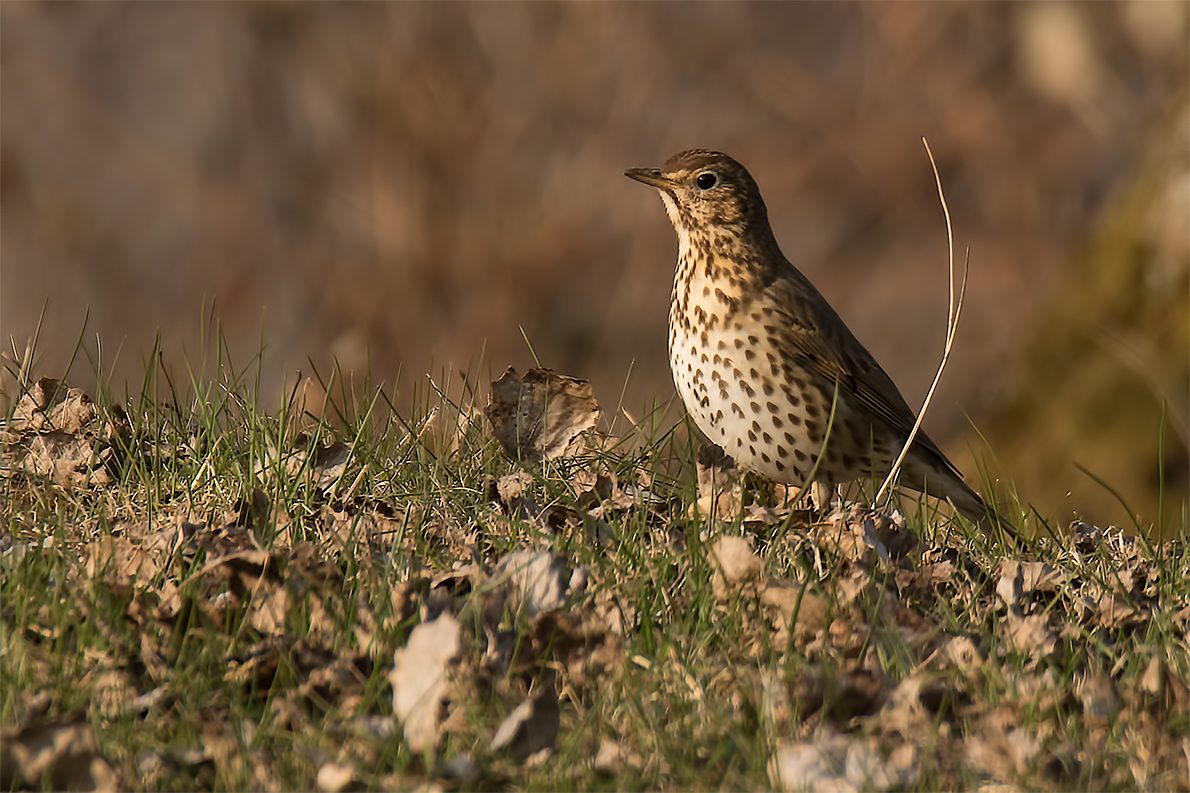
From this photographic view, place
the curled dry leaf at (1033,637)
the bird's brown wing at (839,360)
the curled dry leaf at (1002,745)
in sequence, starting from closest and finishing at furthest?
1. the curled dry leaf at (1002,745)
2. the curled dry leaf at (1033,637)
3. the bird's brown wing at (839,360)

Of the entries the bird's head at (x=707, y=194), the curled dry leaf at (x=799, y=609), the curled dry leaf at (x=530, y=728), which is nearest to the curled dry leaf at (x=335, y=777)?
the curled dry leaf at (x=530, y=728)

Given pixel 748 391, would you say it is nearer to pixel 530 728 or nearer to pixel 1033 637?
pixel 1033 637

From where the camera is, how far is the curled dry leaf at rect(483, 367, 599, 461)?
448 centimetres

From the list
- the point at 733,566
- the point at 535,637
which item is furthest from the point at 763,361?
the point at 535,637

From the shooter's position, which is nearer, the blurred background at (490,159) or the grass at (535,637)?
the grass at (535,637)

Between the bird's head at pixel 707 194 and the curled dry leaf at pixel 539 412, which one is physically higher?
the bird's head at pixel 707 194

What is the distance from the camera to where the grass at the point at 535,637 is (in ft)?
7.74

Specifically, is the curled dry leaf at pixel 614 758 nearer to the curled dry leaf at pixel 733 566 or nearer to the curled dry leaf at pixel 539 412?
the curled dry leaf at pixel 733 566

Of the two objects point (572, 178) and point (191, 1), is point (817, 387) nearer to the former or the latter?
point (572, 178)

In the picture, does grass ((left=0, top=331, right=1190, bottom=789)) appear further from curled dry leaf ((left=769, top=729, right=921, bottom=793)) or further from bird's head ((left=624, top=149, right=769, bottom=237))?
bird's head ((left=624, top=149, right=769, bottom=237))

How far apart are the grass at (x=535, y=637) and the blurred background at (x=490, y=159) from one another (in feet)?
25.8

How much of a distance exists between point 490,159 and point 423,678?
10.4 metres

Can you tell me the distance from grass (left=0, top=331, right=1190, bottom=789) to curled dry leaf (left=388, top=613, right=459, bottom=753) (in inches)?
1.1

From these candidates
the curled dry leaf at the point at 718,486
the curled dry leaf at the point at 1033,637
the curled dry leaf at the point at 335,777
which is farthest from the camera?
the curled dry leaf at the point at 718,486
